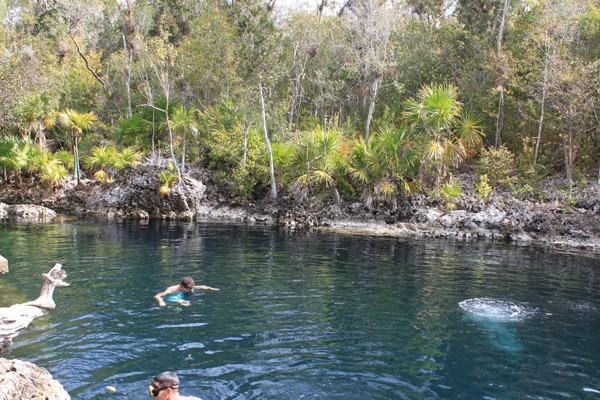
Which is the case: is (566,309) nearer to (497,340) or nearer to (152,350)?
(497,340)

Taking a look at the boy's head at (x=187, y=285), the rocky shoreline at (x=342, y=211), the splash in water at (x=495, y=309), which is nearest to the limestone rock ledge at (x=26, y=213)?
the rocky shoreline at (x=342, y=211)

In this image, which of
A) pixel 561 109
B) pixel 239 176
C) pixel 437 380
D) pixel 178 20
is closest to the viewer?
pixel 437 380

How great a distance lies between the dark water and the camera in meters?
7.58

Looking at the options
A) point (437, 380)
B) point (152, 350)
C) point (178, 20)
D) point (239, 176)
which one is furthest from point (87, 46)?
point (437, 380)

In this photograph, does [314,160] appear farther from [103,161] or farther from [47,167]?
[47,167]

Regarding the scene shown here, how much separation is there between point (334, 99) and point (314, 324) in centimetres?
2562

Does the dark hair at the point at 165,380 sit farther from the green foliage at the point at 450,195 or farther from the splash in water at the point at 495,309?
the green foliage at the point at 450,195

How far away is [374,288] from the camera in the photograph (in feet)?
43.8

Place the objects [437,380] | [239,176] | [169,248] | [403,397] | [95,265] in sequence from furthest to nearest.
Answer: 1. [239,176]
2. [169,248]
3. [95,265]
4. [437,380]
5. [403,397]

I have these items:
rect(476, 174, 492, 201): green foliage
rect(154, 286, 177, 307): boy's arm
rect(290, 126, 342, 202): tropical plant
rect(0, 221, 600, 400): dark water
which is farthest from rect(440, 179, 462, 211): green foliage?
rect(154, 286, 177, 307): boy's arm

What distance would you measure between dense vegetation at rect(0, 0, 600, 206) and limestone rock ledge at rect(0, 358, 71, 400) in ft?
68.4

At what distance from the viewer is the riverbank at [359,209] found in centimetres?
2333

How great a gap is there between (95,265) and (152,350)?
24.7ft

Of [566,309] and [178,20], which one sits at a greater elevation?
[178,20]
